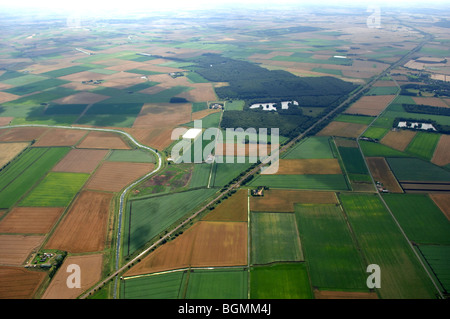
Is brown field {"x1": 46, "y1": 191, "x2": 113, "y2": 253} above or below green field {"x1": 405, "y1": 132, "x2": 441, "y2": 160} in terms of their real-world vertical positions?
below

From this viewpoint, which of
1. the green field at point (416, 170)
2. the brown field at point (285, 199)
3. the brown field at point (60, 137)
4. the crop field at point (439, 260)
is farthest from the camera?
the brown field at point (60, 137)

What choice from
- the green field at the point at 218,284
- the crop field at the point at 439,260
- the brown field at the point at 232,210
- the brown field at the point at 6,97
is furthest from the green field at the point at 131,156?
the brown field at the point at 6,97

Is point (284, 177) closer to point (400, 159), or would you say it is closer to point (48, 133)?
point (400, 159)

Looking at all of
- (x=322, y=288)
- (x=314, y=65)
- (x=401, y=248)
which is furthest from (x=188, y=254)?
(x=314, y=65)

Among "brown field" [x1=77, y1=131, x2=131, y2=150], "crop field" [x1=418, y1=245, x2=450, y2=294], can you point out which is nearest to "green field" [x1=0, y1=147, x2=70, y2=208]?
"brown field" [x1=77, y1=131, x2=131, y2=150]

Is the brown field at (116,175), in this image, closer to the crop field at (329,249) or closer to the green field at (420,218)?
the crop field at (329,249)

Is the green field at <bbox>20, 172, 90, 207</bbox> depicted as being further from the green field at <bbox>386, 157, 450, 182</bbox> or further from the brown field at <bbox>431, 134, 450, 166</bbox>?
the brown field at <bbox>431, 134, 450, 166</bbox>
